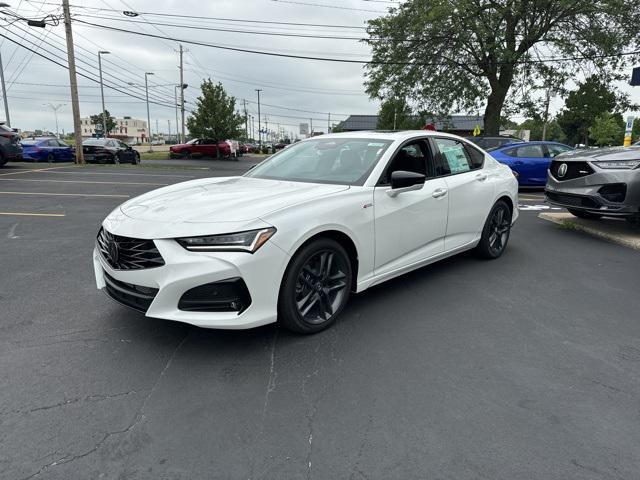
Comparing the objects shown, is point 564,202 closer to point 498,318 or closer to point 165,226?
point 498,318

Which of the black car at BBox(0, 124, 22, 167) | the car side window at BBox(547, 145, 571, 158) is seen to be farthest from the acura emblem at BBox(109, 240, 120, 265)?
the black car at BBox(0, 124, 22, 167)

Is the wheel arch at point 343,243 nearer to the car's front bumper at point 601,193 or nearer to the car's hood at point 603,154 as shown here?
the car's front bumper at point 601,193

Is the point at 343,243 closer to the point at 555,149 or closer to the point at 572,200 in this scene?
the point at 572,200

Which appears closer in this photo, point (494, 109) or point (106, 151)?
point (106, 151)

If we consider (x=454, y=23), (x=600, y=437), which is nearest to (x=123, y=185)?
(x=600, y=437)

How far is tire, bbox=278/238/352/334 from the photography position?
3051 millimetres

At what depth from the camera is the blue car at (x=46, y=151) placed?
2175 cm

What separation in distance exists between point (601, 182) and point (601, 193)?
0.51 ft

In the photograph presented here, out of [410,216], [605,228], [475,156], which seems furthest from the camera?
[605,228]

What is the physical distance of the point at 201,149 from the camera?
33.3 meters

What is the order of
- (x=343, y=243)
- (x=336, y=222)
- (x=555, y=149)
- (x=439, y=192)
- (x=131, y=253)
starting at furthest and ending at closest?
(x=555, y=149), (x=439, y=192), (x=343, y=243), (x=336, y=222), (x=131, y=253)

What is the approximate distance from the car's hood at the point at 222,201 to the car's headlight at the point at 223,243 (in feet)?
0.43

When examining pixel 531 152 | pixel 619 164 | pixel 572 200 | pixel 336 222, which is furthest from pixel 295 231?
pixel 531 152

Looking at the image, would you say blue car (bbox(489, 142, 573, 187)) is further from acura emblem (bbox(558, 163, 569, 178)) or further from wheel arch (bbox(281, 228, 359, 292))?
wheel arch (bbox(281, 228, 359, 292))
